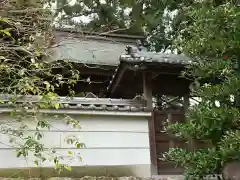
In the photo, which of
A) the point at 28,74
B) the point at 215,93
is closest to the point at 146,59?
the point at 215,93

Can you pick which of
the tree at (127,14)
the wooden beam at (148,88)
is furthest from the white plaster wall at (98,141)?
the tree at (127,14)

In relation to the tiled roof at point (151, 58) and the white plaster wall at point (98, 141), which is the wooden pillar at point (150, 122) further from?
the tiled roof at point (151, 58)

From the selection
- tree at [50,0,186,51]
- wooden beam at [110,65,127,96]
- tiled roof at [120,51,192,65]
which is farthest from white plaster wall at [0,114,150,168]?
tree at [50,0,186,51]

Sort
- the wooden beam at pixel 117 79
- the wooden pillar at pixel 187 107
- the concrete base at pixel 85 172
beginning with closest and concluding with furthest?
the concrete base at pixel 85 172
the wooden pillar at pixel 187 107
the wooden beam at pixel 117 79

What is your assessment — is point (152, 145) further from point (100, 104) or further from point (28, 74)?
point (28, 74)

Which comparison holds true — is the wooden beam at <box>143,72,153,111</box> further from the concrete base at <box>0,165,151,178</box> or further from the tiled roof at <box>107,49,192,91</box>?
the concrete base at <box>0,165,151,178</box>

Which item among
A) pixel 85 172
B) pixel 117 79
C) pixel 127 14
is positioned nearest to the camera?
pixel 85 172

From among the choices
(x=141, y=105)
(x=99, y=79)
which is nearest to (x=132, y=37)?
(x=99, y=79)

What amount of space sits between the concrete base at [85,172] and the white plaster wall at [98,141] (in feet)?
0.25

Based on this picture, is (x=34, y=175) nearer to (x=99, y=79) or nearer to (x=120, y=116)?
(x=120, y=116)

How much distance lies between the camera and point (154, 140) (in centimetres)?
765

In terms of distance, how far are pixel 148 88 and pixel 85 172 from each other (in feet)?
7.25

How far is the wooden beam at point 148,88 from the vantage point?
7.72m

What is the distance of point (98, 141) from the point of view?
7242 mm
